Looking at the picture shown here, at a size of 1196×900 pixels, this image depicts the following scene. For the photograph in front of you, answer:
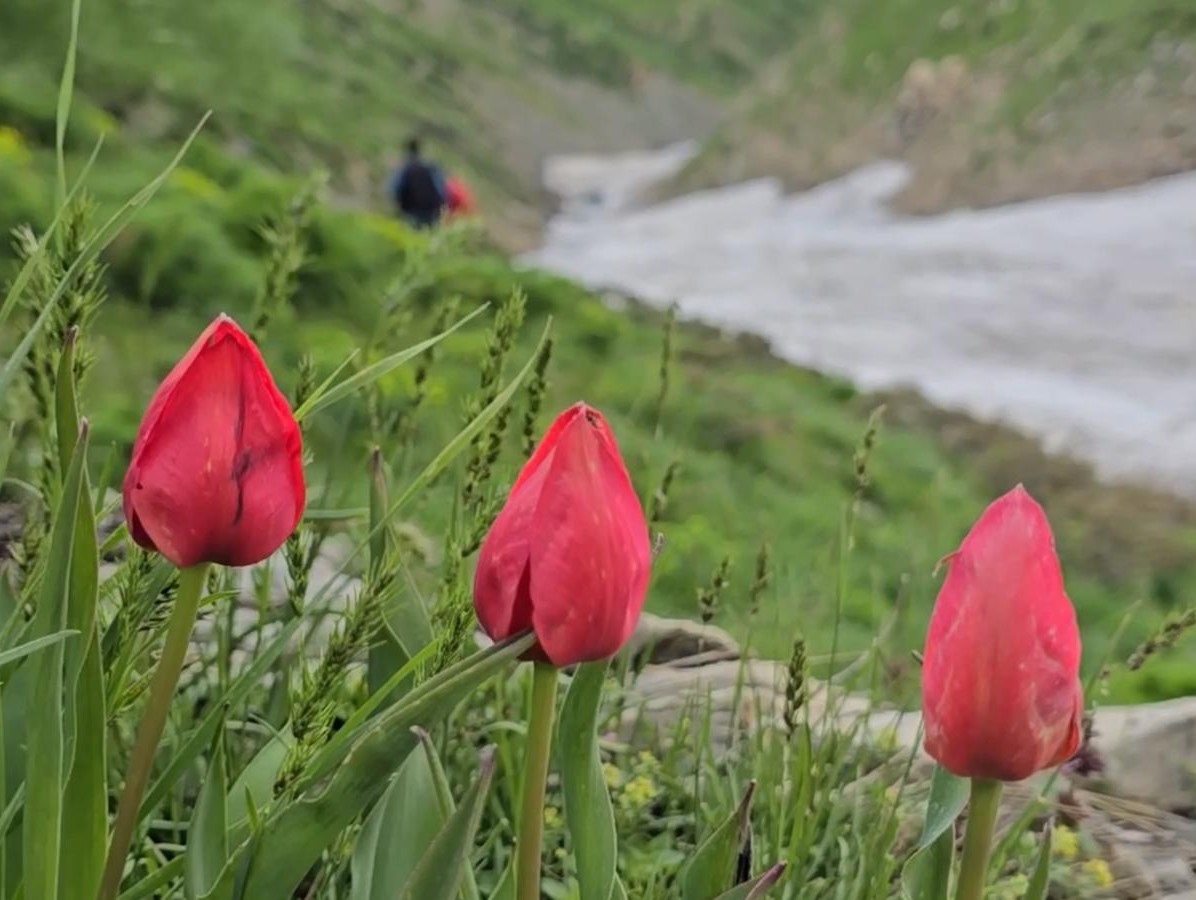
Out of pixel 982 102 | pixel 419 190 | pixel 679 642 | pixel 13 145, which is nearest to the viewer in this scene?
pixel 679 642

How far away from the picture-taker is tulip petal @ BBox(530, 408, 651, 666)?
0.86 m

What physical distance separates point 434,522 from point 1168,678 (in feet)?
7.02

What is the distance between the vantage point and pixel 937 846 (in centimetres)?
102

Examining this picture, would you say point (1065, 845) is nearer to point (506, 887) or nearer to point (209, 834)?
point (506, 887)

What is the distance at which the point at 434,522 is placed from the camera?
3.43 m

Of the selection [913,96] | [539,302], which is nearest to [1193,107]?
[913,96]

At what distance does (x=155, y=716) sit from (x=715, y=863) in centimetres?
45

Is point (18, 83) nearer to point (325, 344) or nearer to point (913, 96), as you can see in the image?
point (325, 344)

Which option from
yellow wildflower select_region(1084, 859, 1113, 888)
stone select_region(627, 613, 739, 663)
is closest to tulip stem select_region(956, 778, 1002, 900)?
yellow wildflower select_region(1084, 859, 1113, 888)

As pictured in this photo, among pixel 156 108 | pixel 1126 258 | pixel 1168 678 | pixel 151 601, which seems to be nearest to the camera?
pixel 151 601

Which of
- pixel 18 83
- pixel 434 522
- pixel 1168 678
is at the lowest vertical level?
pixel 1168 678

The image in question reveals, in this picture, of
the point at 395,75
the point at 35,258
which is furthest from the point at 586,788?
the point at 395,75

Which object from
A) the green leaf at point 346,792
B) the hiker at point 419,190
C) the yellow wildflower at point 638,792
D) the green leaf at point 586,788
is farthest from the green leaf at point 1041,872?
the hiker at point 419,190

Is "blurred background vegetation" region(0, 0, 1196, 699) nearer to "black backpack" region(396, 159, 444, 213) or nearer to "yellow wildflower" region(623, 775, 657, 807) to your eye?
"yellow wildflower" region(623, 775, 657, 807)
